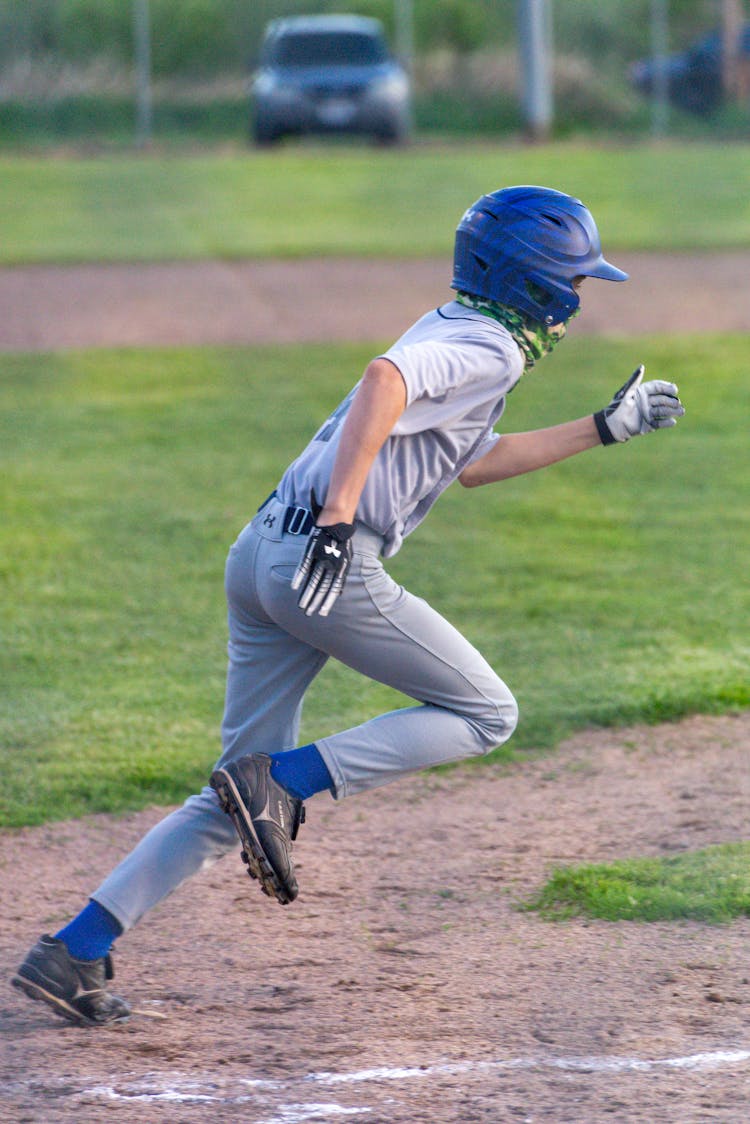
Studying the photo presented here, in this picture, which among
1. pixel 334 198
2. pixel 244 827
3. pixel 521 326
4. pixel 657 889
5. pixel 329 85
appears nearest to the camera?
pixel 244 827

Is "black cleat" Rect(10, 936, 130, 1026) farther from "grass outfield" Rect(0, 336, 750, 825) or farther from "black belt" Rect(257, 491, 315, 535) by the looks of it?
"grass outfield" Rect(0, 336, 750, 825)

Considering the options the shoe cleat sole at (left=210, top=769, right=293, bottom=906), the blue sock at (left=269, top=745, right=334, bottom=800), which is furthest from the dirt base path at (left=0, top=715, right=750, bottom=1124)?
the blue sock at (left=269, top=745, right=334, bottom=800)

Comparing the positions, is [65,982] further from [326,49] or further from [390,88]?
[326,49]

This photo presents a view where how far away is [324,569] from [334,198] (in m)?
16.6

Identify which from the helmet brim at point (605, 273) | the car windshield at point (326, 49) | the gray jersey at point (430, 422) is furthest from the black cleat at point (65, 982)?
the car windshield at point (326, 49)

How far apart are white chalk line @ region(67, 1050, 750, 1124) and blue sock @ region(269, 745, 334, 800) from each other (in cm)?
58

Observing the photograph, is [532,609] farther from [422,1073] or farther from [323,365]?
[323,365]

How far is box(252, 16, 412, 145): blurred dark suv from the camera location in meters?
22.4

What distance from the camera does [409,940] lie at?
12.6 ft

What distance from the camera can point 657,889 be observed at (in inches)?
157

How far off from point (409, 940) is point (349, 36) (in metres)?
21.0

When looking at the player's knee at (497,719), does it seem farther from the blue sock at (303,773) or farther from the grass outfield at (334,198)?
the grass outfield at (334,198)

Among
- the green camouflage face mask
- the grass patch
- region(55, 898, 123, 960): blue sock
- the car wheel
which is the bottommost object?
the grass patch

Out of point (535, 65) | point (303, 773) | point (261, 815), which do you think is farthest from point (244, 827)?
point (535, 65)
